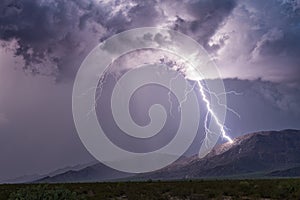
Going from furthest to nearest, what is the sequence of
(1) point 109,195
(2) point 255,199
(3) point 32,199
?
1. (1) point 109,195
2. (2) point 255,199
3. (3) point 32,199

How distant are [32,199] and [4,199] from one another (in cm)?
1245

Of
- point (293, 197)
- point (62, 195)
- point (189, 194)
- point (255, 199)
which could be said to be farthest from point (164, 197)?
point (62, 195)

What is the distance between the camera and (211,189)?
1318 inches

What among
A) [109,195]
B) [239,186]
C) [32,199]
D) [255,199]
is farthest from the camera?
[239,186]

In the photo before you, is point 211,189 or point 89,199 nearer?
point 89,199

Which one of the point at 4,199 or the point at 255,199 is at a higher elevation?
the point at 4,199

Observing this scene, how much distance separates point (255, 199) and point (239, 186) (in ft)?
14.9

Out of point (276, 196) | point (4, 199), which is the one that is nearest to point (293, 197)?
point (276, 196)

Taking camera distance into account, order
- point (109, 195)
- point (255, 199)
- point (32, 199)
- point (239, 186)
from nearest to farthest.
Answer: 1. point (32, 199)
2. point (255, 199)
3. point (109, 195)
4. point (239, 186)

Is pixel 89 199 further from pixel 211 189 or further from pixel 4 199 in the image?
pixel 211 189

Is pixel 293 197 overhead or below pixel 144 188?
below

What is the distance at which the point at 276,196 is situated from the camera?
1217 inches

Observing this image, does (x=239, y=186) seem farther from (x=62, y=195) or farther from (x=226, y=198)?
(x=62, y=195)

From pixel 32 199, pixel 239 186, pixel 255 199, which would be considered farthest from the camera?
pixel 239 186
